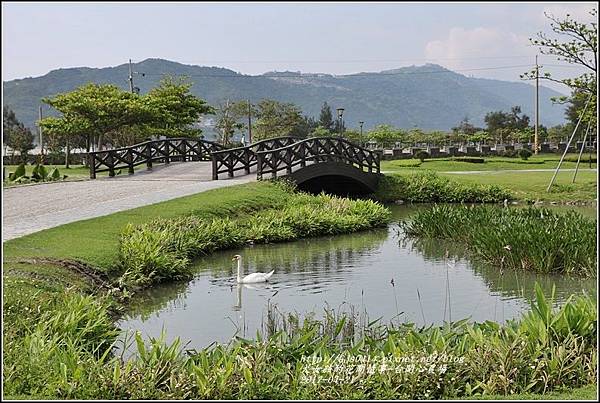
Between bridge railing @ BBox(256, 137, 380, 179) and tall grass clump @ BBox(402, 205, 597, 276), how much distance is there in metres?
7.84

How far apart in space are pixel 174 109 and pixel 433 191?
46.3 feet

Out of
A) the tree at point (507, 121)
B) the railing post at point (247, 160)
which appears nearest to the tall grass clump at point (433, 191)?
the railing post at point (247, 160)

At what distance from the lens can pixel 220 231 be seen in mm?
14344

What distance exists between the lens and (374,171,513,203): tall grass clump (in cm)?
2312

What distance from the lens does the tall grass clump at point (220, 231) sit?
11008 millimetres

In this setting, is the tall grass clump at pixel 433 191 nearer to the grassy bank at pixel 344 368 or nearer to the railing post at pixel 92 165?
the railing post at pixel 92 165

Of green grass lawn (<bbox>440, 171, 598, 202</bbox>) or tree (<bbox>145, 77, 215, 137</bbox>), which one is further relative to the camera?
tree (<bbox>145, 77, 215, 137</bbox>)

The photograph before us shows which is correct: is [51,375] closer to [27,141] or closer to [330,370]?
[330,370]

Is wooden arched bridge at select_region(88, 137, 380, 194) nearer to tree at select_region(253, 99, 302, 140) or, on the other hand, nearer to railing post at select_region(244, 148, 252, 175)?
railing post at select_region(244, 148, 252, 175)

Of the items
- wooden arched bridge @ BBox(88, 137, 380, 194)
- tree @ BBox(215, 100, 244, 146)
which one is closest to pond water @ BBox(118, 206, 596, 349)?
wooden arched bridge @ BBox(88, 137, 380, 194)

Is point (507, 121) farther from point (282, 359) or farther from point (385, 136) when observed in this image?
point (282, 359)

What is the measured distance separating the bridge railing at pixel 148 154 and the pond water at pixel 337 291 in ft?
34.9

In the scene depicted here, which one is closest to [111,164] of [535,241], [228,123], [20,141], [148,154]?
[148,154]

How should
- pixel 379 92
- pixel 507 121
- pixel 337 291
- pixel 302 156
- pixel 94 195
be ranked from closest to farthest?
pixel 337 291, pixel 94 195, pixel 302 156, pixel 507 121, pixel 379 92
